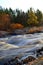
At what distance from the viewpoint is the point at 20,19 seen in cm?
6444

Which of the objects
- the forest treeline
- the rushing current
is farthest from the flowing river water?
the forest treeline

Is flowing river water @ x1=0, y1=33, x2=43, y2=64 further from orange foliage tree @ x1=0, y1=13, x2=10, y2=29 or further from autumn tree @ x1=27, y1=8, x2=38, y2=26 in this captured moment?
orange foliage tree @ x1=0, y1=13, x2=10, y2=29

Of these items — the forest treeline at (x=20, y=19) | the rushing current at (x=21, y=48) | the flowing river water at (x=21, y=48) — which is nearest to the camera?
the flowing river water at (x=21, y=48)

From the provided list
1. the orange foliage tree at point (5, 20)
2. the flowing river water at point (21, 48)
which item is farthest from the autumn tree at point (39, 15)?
the flowing river water at point (21, 48)

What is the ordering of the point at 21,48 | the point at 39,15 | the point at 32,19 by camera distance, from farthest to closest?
the point at 39,15 → the point at 32,19 → the point at 21,48

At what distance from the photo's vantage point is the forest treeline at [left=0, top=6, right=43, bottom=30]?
201ft

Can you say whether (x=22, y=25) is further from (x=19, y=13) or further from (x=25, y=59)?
(x=25, y=59)

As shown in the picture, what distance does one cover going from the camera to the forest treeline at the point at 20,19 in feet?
201

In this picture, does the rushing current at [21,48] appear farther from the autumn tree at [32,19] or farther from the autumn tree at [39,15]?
the autumn tree at [39,15]

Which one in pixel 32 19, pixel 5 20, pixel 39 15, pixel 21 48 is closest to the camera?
pixel 21 48

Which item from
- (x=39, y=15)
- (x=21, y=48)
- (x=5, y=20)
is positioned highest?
(x=21, y=48)

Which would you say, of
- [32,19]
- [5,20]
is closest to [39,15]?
[32,19]

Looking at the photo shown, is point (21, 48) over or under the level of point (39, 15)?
over

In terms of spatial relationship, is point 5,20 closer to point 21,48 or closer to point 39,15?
point 39,15
